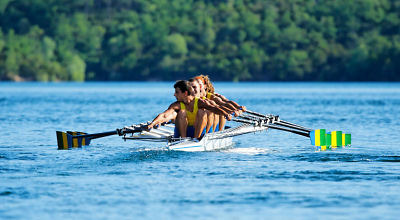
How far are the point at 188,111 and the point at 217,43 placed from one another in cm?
12350

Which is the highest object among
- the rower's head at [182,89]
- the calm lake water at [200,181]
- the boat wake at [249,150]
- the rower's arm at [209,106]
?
the rower's head at [182,89]

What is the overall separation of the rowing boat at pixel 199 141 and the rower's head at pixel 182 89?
962 mm

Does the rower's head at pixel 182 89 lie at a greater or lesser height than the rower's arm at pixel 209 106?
greater

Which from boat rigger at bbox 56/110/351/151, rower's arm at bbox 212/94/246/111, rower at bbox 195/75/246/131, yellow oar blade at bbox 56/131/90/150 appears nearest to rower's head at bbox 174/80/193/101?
boat rigger at bbox 56/110/351/151

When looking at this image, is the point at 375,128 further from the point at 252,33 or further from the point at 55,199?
the point at 252,33

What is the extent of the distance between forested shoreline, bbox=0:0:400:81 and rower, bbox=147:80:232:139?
10311 centimetres

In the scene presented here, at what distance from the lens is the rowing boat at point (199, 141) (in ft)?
58.4

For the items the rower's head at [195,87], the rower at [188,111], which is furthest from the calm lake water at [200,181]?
the rower's head at [195,87]

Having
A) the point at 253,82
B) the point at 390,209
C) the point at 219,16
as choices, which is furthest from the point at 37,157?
the point at 219,16

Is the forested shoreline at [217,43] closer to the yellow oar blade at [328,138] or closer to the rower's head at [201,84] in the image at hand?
the yellow oar blade at [328,138]

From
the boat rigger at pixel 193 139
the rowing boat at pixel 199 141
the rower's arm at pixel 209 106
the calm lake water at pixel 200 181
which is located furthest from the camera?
the rower's arm at pixel 209 106

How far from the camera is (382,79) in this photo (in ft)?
392

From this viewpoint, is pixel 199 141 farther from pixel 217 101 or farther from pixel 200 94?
pixel 217 101

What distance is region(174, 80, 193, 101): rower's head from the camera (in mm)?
Answer: 17953
